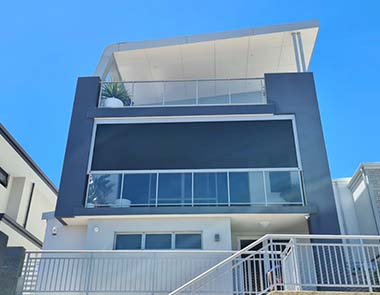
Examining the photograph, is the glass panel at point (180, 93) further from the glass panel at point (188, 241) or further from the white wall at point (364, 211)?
the white wall at point (364, 211)

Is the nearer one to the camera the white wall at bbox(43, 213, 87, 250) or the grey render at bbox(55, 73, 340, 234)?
the grey render at bbox(55, 73, 340, 234)

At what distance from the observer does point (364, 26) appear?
46.8 feet

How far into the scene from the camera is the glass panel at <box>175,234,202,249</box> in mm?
10547

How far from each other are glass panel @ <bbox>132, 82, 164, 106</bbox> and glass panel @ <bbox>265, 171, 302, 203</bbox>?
640cm

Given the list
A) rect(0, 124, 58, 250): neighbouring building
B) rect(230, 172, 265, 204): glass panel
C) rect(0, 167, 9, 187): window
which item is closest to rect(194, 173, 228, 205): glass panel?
rect(230, 172, 265, 204): glass panel

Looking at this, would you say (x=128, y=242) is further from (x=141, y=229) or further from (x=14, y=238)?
(x=14, y=238)

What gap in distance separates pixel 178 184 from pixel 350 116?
31.4ft

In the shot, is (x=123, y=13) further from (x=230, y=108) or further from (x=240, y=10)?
(x=230, y=108)

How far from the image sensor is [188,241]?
10633mm

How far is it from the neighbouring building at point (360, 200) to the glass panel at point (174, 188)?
16.1ft

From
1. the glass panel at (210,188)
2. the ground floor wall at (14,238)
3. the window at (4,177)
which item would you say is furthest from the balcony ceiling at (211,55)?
the ground floor wall at (14,238)

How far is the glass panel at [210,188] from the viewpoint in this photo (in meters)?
10.8

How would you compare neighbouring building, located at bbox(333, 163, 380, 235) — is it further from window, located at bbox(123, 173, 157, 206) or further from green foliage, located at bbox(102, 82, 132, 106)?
green foliage, located at bbox(102, 82, 132, 106)

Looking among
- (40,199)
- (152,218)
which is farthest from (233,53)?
(40,199)
